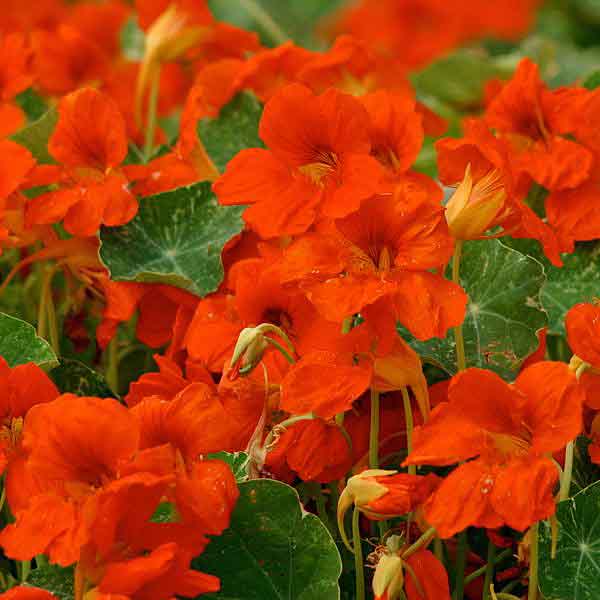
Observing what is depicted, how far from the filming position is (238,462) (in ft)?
2.89

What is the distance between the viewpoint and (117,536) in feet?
2.45

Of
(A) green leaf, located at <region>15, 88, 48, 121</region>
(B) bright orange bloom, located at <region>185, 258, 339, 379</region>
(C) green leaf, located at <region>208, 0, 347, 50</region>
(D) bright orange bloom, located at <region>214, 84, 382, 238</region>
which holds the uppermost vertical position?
(D) bright orange bloom, located at <region>214, 84, 382, 238</region>

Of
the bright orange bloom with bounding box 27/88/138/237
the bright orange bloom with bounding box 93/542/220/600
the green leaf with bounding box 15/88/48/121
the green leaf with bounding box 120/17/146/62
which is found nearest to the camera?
the bright orange bloom with bounding box 93/542/220/600

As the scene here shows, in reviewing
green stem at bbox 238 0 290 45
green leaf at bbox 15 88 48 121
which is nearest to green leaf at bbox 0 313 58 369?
green leaf at bbox 15 88 48 121

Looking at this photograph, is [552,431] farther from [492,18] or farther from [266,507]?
[492,18]

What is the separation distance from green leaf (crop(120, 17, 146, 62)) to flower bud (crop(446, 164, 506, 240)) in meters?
1.12

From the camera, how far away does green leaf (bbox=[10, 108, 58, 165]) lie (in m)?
1.21

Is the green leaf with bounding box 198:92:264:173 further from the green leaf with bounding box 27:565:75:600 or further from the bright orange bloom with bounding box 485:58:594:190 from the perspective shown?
the green leaf with bounding box 27:565:75:600

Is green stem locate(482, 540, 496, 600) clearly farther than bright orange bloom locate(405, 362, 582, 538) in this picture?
Yes

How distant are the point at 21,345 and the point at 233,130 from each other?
0.44m

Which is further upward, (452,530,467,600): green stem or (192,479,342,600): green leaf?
(192,479,342,600): green leaf

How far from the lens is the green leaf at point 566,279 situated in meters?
1.11

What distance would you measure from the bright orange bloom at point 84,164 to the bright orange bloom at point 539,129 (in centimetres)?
37

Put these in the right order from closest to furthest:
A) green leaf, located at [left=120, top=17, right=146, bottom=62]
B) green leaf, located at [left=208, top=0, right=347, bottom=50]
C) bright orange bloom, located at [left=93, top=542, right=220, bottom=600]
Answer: bright orange bloom, located at [left=93, top=542, right=220, bottom=600], green leaf, located at [left=120, top=17, right=146, bottom=62], green leaf, located at [left=208, top=0, right=347, bottom=50]
